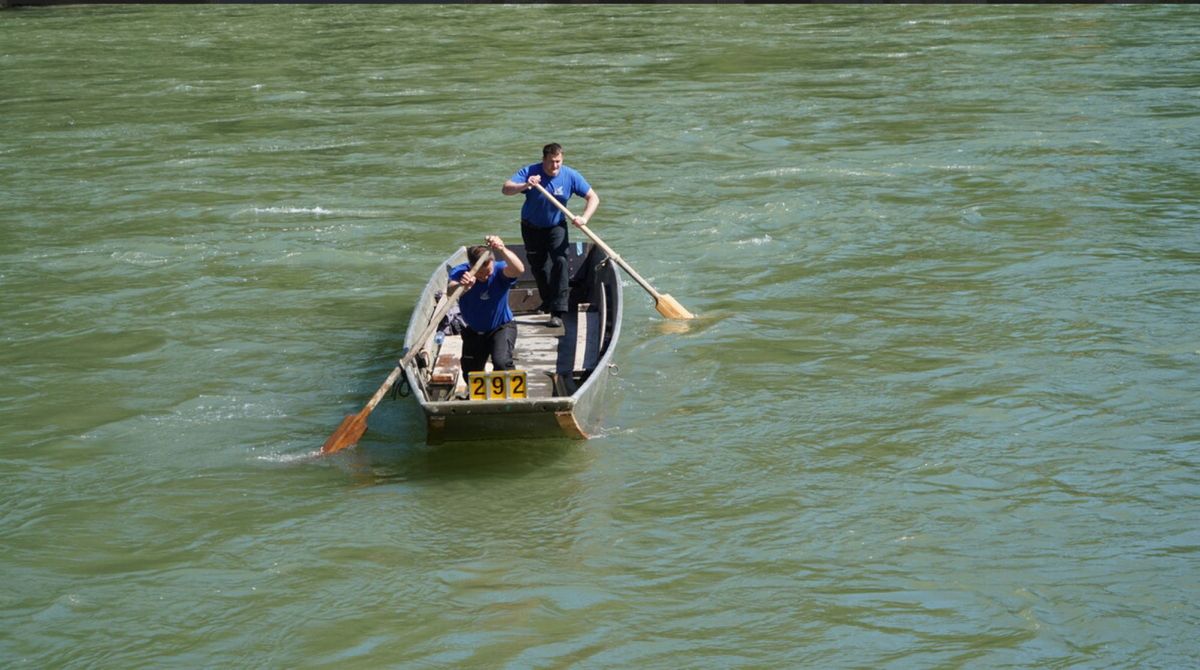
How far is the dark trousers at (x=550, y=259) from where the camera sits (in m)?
14.1

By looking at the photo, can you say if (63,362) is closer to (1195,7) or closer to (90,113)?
(90,113)

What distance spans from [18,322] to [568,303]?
562 cm

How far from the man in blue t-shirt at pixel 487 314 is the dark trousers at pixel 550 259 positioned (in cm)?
214

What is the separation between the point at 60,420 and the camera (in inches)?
491

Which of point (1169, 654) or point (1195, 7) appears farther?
point (1195, 7)

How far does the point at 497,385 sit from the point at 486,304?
122cm

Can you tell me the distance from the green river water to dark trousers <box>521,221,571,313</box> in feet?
2.63

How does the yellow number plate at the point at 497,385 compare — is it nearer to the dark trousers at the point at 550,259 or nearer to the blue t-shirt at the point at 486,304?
the blue t-shirt at the point at 486,304

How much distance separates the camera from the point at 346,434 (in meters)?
11.3

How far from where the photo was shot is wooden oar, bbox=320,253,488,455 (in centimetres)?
1118

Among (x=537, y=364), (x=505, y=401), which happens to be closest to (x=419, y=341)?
(x=505, y=401)

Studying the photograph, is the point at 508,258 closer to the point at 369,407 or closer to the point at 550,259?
the point at 369,407

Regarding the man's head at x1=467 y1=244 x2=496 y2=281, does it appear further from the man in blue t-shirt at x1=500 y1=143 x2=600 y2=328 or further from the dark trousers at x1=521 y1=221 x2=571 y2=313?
the dark trousers at x1=521 y1=221 x2=571 y2=313

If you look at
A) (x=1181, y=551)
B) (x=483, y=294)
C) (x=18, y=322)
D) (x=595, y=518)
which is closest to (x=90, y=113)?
(x=18, y=322)
